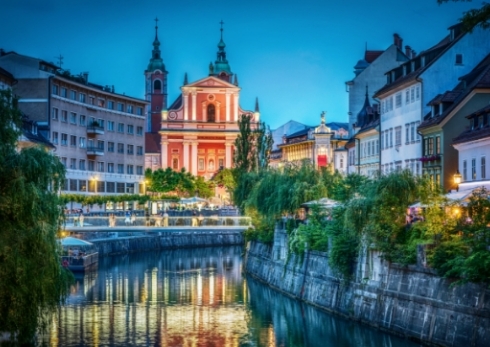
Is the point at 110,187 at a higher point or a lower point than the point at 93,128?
lower

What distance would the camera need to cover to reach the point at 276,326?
50.7 metres

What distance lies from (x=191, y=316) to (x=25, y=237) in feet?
63.6

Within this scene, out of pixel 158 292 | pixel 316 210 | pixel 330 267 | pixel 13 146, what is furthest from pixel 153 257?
pixel 13 146

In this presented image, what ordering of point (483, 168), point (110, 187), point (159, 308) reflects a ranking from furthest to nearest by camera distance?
1. point (110, 187)
2. point (159, 308)
3. point (483, 168)

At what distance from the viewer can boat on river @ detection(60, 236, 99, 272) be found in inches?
2984

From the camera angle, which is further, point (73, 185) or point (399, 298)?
point (73, 185)

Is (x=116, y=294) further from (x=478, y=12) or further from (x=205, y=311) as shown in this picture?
(x=478, y=12)

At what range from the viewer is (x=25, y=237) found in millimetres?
35906

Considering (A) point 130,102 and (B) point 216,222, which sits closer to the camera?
(B) point 216,222

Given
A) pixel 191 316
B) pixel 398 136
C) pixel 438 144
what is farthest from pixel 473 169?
pixel 398 136

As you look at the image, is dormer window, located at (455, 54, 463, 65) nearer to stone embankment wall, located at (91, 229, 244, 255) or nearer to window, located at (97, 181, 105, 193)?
stone embankment wall, located at (91, 229, 244, 255)

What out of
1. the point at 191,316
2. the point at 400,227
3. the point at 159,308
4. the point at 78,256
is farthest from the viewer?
the point at 78,256

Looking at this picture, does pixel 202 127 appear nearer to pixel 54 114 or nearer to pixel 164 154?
pixel 164 154

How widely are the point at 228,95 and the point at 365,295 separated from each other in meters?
117
